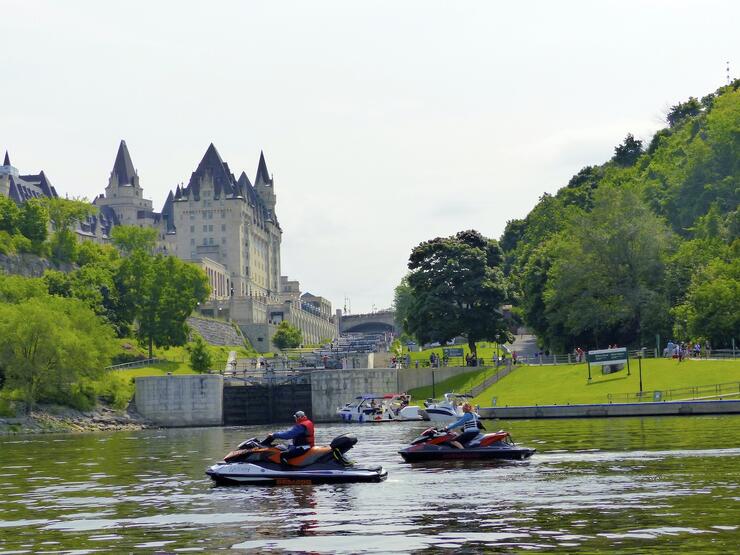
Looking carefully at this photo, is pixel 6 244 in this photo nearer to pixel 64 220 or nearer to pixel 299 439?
pixel 64 220

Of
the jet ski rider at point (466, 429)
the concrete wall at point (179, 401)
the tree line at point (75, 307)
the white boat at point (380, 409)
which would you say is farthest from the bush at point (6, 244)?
the jet ski rider at point (466, 429)

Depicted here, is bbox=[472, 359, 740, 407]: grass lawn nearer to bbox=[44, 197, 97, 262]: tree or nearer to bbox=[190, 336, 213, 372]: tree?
bbox=[190, 336, 213, 372]: tree

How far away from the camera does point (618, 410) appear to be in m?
80.6

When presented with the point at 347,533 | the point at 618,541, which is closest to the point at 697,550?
the point at 618,541

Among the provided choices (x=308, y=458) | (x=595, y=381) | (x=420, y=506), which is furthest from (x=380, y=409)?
(x=420, y=506)

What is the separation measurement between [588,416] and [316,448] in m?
44.4

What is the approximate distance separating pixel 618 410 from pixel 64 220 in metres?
119

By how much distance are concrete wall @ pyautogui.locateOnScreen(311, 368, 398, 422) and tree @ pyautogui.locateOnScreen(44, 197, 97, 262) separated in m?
72.9

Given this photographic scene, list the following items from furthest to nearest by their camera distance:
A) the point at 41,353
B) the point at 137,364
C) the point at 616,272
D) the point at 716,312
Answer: the point at 137,364
the point at 616,272
the point at 41,353
the point at 716,312

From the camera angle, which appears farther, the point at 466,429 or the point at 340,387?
the point at 340,387

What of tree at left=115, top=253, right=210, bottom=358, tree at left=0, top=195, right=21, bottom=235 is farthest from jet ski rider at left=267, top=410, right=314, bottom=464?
tree at left=0, top=195, right=21, bottom=235

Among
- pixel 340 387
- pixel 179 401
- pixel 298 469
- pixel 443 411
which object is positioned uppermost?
pixel 340 387

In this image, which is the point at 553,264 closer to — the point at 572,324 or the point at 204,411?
the point at 572,324

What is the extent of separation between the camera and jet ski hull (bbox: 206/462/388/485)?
38.7 m
